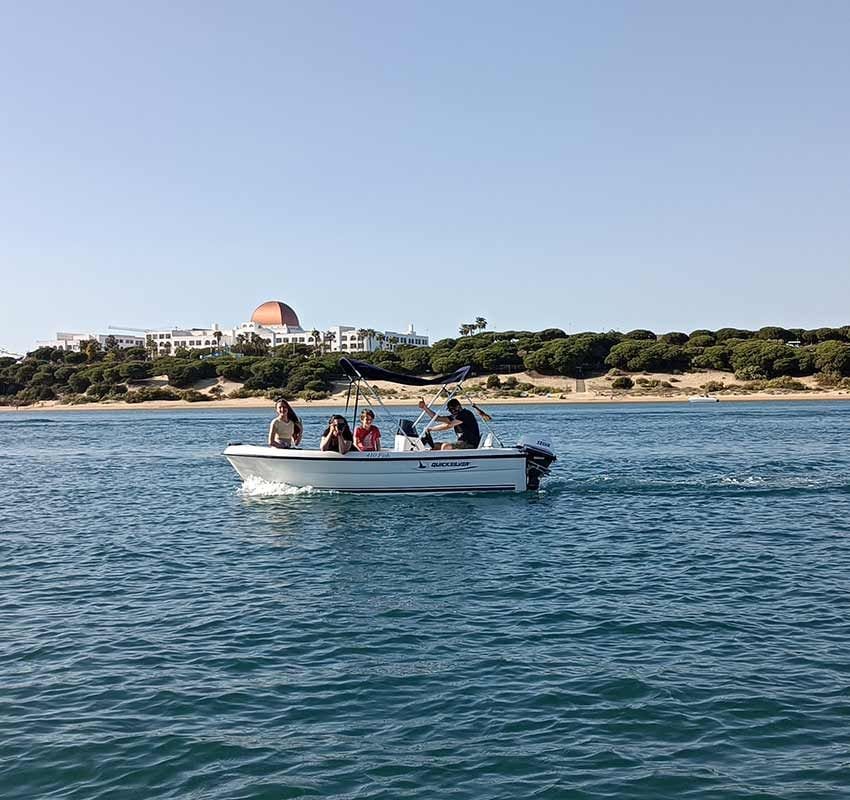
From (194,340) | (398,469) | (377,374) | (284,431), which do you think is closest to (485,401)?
(377,374)

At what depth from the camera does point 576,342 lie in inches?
4188

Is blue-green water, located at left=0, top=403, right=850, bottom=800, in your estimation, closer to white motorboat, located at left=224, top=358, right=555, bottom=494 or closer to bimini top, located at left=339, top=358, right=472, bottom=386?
white motorboat, located at left=224, top=358, right=555, bottom=494

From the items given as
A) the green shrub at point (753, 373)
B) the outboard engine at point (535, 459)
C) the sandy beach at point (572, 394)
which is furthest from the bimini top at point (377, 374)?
the green shrub at point (753, 373)

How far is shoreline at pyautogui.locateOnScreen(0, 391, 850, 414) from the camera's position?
87.1 m

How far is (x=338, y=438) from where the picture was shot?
23.0 metres

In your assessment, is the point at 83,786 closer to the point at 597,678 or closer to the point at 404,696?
the point at 404,696

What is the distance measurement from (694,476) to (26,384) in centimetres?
10997

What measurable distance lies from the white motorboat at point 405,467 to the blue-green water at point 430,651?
4.52ft

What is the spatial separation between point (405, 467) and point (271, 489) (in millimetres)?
3922

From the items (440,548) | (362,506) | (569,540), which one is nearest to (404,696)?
(440,548)

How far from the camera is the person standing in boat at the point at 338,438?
900 inches

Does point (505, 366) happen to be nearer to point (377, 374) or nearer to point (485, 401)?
point (485, 401)

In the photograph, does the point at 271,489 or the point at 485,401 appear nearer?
the point at 271,489

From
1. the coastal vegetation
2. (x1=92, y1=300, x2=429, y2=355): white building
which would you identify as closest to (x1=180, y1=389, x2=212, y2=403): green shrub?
the coastal vegetation
